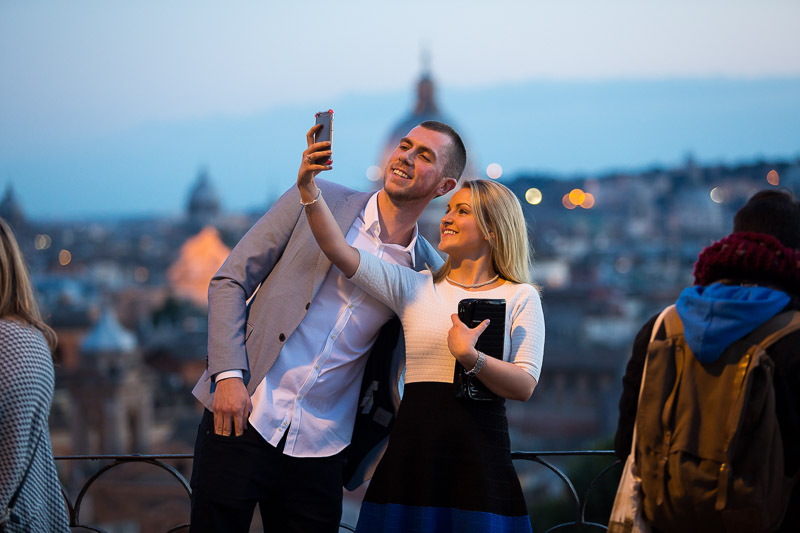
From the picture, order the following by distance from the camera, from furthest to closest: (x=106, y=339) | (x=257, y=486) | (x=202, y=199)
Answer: (x=202, y=199) → (x=106, y=339) → (x=257, y=486)

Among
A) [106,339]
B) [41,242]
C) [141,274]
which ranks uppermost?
[106,339]

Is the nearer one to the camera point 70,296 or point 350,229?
point 350,229

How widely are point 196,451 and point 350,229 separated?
0.52 m

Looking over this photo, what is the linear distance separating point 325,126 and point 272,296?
14.0 inches

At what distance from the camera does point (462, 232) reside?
1.97 meters

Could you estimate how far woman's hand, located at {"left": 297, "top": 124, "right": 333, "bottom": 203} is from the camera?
179cm

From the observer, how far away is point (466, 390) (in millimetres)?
1841

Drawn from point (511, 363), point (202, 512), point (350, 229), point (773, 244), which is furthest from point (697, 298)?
point (202, 512)

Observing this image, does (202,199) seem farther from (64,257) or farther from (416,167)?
(416,167)

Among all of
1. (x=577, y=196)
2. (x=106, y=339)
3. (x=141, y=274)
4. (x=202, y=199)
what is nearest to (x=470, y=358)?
Answer: (x=106, y=339)

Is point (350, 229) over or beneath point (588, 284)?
over

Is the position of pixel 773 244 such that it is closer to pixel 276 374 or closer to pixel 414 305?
pixel 414 305

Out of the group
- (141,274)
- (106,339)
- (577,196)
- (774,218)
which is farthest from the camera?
(577,196)

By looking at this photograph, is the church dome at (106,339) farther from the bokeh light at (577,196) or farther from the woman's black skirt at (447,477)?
the bokeh light at (577,196)
